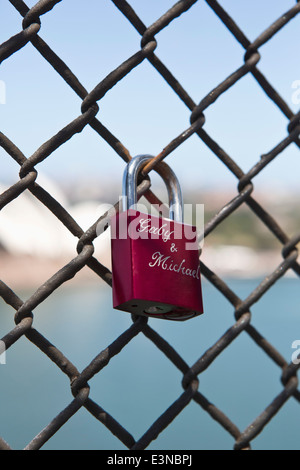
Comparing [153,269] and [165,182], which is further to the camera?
[165,182]

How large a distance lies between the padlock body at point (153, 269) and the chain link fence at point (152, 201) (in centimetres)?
7

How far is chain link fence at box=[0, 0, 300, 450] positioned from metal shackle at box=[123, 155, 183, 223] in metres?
0.02

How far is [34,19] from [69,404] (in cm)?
60

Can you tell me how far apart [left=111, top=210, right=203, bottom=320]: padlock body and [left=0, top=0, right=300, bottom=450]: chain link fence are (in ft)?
0.24

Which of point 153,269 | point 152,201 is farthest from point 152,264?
point 152,201

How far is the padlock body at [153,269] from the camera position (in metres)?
0.91

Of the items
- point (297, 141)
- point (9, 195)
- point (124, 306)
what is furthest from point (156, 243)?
point (297, 141)

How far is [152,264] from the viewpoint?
93 cm

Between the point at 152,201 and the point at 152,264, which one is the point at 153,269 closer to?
the point at 152,264

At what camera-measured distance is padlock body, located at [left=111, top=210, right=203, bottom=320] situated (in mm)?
910

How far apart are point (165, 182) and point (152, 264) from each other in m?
0.19

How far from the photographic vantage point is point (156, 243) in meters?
0.95
